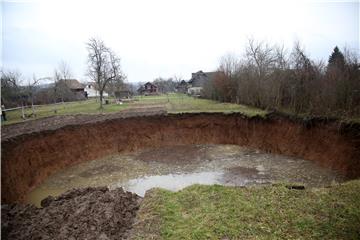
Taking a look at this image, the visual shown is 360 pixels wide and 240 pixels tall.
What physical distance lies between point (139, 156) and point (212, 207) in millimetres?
9908

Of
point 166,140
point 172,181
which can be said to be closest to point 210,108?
point 166,140

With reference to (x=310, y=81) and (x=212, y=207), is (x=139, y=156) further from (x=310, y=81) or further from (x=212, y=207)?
(x=310, y=81)

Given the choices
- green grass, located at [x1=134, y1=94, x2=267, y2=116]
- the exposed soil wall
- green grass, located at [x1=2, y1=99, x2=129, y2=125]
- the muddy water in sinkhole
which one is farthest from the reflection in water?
green grass, located at [x1=2, y1=99, x2=129, y2=125]

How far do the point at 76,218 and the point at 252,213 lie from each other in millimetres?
4092

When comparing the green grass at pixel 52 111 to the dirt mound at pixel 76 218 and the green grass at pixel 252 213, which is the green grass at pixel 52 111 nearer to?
the dirt mound at pixel 76 218

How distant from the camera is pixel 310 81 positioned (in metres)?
15.5

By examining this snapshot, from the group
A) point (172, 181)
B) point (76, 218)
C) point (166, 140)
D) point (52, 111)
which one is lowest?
point (172, 181)

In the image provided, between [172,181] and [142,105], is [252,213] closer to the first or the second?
[172,181]

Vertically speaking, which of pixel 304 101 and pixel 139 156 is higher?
pixel 304 101

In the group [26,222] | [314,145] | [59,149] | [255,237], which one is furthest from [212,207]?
[59,149]

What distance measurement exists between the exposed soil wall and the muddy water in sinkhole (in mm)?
699

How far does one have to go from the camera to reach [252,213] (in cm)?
600

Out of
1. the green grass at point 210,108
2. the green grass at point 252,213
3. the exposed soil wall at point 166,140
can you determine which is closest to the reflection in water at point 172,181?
the green grass at point 252,213

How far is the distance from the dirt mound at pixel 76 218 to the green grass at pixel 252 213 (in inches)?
19.5
